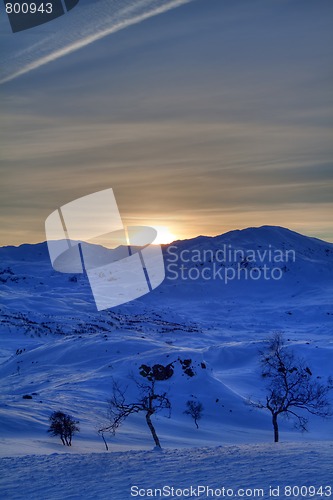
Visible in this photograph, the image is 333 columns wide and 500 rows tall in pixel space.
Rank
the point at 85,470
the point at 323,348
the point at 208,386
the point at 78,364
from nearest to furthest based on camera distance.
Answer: the point at 85,470 < the point at 208,386 < the point at 78,364 < the point at 323,348

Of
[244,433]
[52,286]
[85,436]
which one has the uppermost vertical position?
[52,286]

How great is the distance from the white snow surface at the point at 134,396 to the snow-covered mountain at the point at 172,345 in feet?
0.45

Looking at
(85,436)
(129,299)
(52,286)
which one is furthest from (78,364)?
(52,286)

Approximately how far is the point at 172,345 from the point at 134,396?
18865mm

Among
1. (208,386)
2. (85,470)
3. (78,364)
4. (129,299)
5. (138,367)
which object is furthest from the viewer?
(129,299)

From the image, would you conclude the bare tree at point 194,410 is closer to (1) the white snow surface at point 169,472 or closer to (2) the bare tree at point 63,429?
(2) the bare tree at point 63,429

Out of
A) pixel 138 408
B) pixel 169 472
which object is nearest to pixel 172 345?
pixel 138 408

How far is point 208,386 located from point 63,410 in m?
12.2

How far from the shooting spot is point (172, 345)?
5816 centimetres

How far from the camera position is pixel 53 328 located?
73375mm

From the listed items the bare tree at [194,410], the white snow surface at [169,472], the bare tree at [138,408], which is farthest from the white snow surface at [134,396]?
the bare tree at [138,408]

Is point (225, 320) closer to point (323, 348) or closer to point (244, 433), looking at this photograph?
point (323, 348)

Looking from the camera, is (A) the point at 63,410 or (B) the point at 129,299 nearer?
(A) the point at 63,410

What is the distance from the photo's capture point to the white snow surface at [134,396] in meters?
18.0
